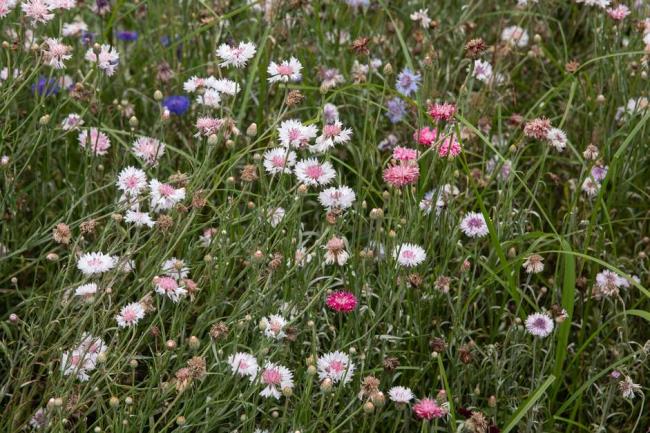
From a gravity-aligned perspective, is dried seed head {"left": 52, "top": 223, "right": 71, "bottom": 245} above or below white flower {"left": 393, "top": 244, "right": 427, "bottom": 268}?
below

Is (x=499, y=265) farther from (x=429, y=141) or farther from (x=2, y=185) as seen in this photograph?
(x=2, y=185)

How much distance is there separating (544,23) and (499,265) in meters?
0.99

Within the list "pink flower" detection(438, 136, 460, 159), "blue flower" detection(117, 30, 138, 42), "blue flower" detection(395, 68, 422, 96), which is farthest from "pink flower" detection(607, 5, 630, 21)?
"blue flower" detection(117, 30, 138, 42)

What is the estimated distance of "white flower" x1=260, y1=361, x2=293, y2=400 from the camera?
1787 millimetres

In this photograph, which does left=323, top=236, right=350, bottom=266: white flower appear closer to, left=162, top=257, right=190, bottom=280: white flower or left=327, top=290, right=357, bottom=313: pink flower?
left=327, top=290, right=357, bottom=313: pink flower

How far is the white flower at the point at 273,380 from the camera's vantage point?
179cm

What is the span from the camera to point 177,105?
2607mm

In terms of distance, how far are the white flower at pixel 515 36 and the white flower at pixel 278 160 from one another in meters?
0.98

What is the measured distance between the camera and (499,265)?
2242 mm

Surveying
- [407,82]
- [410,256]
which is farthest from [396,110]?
[410,256]

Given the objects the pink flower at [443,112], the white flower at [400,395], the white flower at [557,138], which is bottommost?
the white flower at [400,395]

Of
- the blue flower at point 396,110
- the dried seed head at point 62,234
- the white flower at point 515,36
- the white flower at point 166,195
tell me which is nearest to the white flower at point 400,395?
the white flower at point 166,195

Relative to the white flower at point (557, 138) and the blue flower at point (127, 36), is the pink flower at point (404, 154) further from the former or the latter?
the blue flower at point (127, 36)

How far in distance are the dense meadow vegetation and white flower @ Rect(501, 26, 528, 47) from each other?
3 cm
